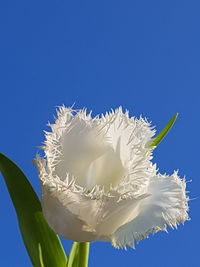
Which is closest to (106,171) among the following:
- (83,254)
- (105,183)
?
(105,183)

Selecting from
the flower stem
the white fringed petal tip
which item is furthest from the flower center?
the flower stem

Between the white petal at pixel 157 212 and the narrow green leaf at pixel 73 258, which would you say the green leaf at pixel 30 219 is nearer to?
the narrow green leaf at pixel 73 258

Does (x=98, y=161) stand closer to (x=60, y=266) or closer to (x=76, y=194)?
(x=76, y=194)

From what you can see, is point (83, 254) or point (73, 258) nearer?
point (83, 254)

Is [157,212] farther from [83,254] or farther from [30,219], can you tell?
[30,219]

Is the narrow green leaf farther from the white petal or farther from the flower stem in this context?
the white petal
